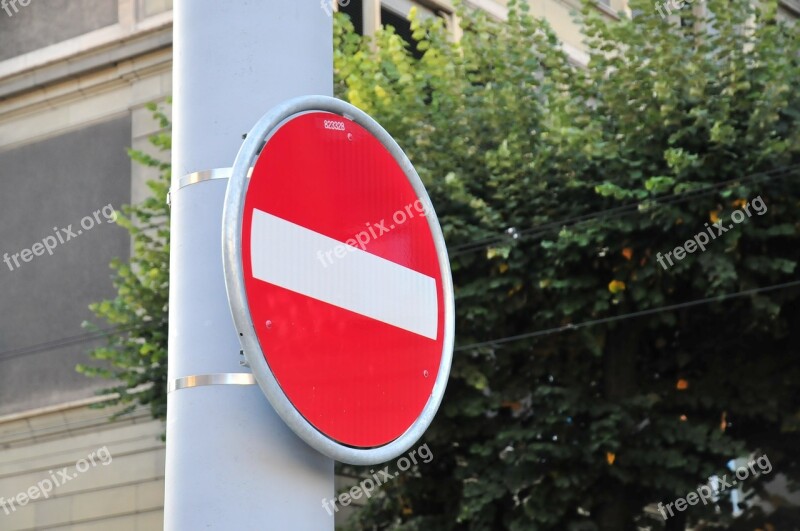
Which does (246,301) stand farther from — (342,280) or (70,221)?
(70,221)

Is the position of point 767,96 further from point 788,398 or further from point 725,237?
point 788,398

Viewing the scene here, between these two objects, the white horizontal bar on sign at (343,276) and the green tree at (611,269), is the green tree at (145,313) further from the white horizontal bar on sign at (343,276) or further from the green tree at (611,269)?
the white horizontal bar on sign at (343,276)

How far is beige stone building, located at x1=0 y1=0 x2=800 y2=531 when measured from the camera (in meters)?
17.5

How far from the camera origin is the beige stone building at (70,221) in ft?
57.4

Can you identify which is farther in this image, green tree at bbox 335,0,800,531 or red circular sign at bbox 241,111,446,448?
green tree at bbox 335,0,800,531

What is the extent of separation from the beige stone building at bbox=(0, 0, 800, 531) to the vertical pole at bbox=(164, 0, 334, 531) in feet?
49.4

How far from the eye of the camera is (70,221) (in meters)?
18.9

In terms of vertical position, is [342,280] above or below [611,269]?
below

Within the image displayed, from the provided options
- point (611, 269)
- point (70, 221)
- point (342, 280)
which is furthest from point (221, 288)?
point (70, 221)

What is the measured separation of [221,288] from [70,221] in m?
17.5

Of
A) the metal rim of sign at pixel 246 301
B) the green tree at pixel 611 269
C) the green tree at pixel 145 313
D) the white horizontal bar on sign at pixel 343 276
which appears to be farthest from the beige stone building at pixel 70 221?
the metal rim of sign at pixel 246 301

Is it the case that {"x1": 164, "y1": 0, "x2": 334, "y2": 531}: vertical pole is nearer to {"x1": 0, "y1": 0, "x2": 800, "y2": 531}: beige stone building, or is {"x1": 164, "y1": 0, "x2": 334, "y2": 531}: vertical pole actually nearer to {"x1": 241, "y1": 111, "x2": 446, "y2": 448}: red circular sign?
{"x1": 241, "y1": 111, "x2": 446, "y2": 448}: red circular sign

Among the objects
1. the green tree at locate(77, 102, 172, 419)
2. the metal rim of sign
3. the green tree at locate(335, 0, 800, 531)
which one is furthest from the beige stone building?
the metal rim of sign

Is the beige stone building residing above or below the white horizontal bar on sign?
above
